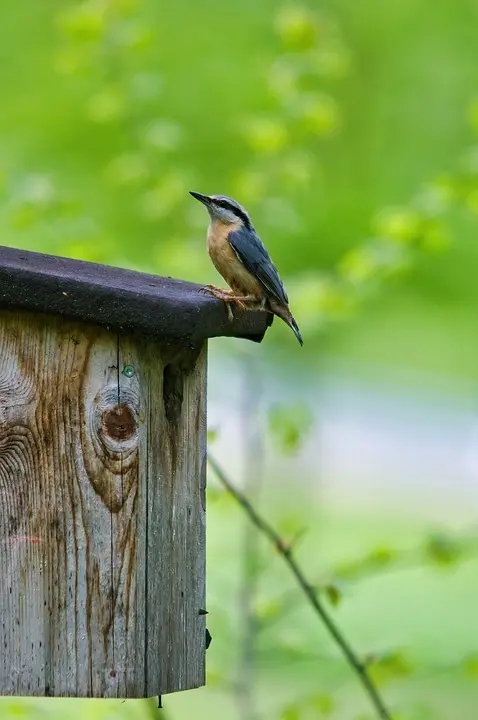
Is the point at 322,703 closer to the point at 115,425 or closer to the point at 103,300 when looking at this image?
the point at 115,425

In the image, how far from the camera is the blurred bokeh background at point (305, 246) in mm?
3787

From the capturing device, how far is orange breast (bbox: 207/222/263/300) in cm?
307

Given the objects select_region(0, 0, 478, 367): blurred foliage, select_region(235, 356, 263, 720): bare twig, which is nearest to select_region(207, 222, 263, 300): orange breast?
select_region(0, 0, 478, 367): blurred foliage

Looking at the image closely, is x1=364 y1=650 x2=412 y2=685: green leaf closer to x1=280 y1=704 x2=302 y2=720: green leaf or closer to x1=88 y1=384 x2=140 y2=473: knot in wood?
x1=280 y1=704 x2=302 y2=720: green leaf

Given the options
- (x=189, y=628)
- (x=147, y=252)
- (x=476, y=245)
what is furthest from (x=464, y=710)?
(x=189, y=628)

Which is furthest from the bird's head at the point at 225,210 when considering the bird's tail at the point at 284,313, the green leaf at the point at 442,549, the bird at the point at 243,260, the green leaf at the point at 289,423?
the green leaf at the point at 442,549

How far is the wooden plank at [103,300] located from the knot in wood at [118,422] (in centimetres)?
17

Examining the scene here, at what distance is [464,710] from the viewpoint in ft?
20.3

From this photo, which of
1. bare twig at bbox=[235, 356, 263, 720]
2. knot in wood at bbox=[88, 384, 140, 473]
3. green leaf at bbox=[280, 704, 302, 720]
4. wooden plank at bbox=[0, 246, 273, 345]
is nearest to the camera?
wooden plank at bbox=[0, 246, 273, 345]

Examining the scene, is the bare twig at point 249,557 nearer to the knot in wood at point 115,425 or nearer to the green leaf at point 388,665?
the green leaf at point 388,665

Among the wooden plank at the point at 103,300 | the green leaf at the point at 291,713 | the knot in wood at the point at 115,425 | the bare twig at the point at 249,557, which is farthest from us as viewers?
the bare twig at the point at 249,557

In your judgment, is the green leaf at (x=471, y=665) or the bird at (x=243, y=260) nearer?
the bird at (x=243, y=260)

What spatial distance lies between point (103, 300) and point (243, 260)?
1069 millimetres

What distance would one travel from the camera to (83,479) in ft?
7.10
